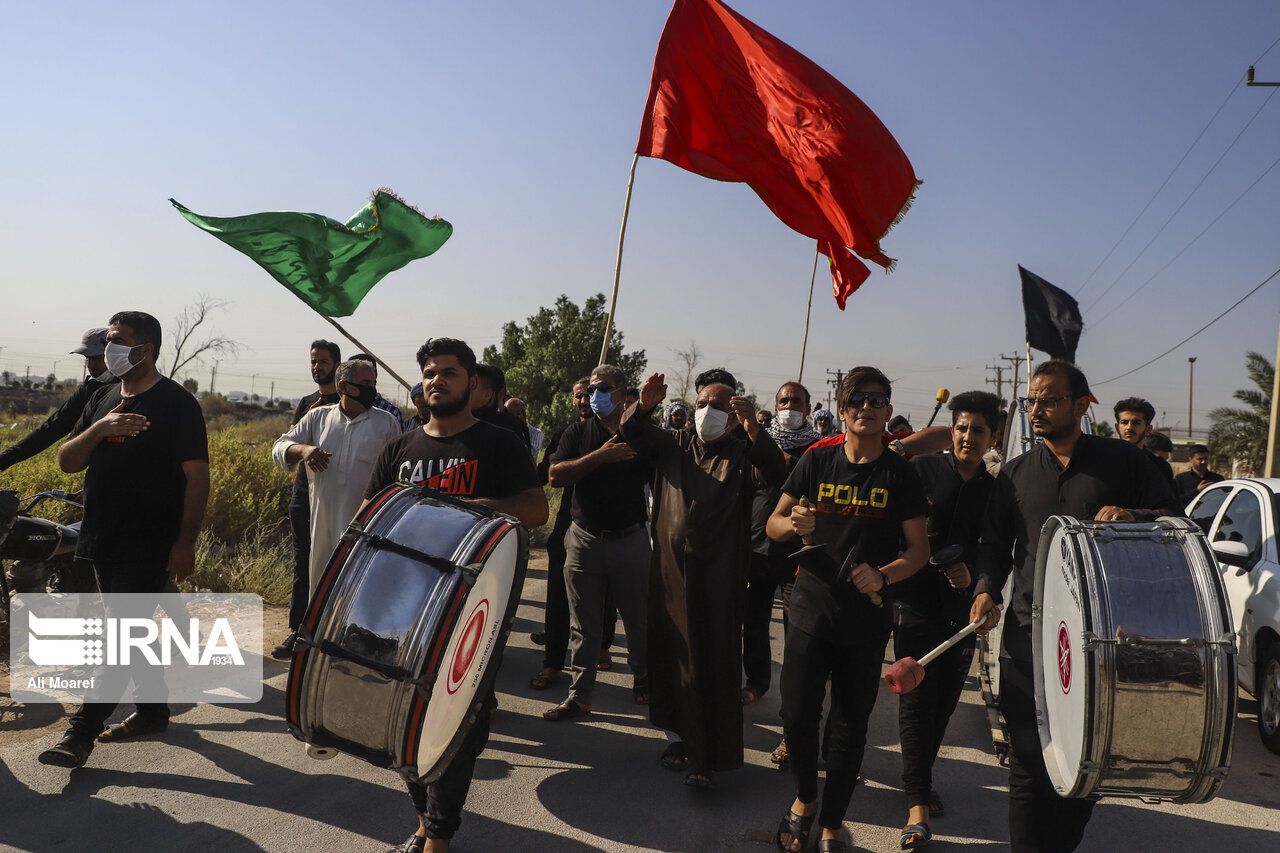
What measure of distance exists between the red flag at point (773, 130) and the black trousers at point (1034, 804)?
14.3 feet

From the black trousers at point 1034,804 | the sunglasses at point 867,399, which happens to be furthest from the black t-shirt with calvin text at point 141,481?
the black trousers at point 1034,804

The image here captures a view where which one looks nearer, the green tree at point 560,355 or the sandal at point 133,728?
the sandal at point 133,728

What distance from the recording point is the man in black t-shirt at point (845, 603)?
391 centimetres

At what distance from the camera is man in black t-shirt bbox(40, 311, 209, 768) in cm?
459

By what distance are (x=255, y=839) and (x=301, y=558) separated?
2.92m

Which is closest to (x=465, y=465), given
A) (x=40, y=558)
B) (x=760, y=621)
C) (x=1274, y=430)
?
(x=760, y=621)

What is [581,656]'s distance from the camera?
5582 millimetres

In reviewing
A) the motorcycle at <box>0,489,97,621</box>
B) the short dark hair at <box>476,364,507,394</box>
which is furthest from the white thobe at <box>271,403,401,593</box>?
the motorcycle at <box>0,489,97,621</box>

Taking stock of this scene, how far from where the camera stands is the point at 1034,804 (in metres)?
3.51

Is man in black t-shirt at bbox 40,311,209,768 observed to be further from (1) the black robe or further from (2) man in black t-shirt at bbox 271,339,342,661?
(1) the black robe

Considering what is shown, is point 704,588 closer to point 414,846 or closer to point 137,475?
point 414,846

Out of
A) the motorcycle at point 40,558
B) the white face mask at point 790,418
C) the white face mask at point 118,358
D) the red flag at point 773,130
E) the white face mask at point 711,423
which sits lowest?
the motorcycle at point 40,558

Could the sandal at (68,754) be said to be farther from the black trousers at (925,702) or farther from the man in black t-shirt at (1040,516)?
the man in black t-shirt at (1040,516)

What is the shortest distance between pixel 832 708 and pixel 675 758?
3.87 ft
